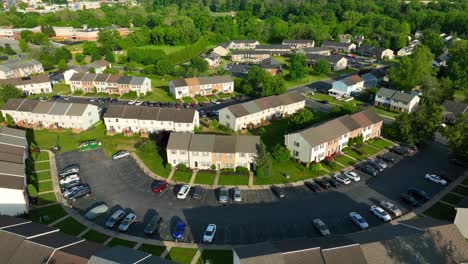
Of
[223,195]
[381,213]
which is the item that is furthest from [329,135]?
[223,195]

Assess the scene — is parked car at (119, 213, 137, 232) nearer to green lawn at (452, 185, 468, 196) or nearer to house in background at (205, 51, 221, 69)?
green lawn at (452, 185, 468, 196)

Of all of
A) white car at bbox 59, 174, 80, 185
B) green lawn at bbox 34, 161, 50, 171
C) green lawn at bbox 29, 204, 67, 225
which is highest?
white car at bbox 59, 174, 80, 185

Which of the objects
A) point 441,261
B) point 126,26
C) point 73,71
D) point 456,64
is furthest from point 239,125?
point 126,26

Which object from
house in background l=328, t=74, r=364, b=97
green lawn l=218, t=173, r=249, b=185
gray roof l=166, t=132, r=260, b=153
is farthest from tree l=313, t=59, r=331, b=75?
green lawn l=218, t=173, r=249, b=185

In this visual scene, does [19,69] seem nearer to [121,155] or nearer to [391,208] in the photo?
[121,155]

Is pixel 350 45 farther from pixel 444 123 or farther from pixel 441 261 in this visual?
pixel 441 261

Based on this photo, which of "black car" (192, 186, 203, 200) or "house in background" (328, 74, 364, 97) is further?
"house in background" (328, 74, 364, 97)
